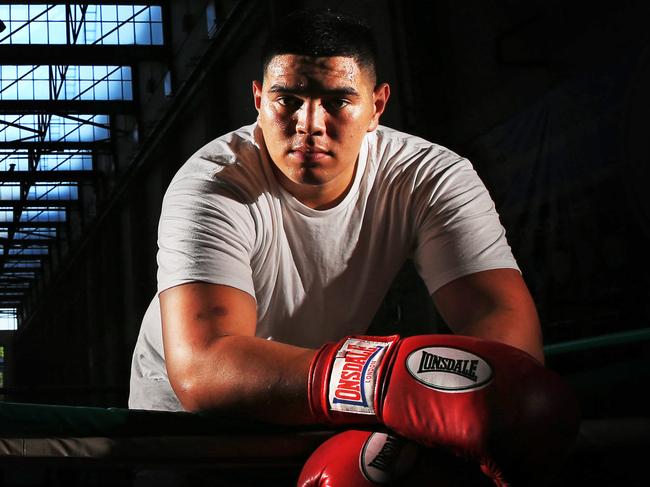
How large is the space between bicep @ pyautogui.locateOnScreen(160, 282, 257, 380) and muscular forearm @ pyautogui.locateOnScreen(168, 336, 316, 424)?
0.02m

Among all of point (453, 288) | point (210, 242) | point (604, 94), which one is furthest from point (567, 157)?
point (210, 242)

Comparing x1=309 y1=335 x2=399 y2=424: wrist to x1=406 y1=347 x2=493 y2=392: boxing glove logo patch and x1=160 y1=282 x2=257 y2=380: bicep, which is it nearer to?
x1=406 y1=347 x2=493 y2=392: boxing glove logo patch

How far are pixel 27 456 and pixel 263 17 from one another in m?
8.03

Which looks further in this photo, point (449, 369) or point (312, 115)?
point (312, 115)

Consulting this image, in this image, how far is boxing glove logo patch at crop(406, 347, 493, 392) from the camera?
1326mm

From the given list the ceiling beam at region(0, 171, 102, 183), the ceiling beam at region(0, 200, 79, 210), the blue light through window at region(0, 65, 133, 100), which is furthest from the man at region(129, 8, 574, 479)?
the ceiling beam at region(0, 200, 79, 210)

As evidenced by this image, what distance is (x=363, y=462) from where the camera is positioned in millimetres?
1400

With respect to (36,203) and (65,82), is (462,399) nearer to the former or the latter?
(65,82)

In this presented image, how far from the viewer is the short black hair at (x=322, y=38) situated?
2.09 m

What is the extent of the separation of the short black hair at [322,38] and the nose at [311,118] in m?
0.13

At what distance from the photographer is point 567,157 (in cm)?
438

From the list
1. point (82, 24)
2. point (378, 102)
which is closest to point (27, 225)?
point (82, 24)

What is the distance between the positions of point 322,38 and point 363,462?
1154 mm

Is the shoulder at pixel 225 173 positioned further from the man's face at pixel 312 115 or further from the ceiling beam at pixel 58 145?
the ceiling beam at pixel 58 145
